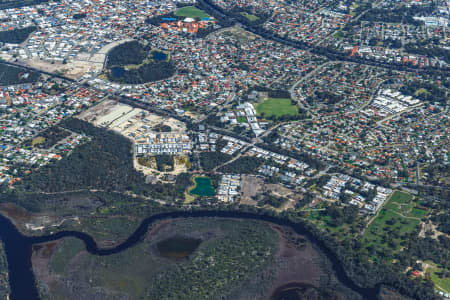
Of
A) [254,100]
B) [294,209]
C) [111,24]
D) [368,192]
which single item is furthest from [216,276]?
[111,24]

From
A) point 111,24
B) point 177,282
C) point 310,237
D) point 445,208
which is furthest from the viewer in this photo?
point 111,24

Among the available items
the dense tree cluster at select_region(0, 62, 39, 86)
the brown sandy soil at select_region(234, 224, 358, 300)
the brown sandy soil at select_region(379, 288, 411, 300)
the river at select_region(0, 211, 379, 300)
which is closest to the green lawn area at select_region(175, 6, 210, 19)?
the dense tree cluster at select_region(0, 62, 39, 86)

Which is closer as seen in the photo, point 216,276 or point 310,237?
point 216,276

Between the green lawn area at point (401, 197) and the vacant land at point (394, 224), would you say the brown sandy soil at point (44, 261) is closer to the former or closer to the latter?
the vacant land at point (394, 224)

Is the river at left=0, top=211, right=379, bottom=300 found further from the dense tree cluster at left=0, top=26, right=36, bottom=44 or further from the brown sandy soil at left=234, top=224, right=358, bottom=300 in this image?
the dense tree cluster at left=0, top=26, right=36, bottom=44

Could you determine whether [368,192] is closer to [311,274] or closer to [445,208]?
[445,208]

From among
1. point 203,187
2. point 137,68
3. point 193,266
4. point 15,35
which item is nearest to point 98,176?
point 203,187

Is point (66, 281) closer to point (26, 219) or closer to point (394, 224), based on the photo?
point (26, 219)
